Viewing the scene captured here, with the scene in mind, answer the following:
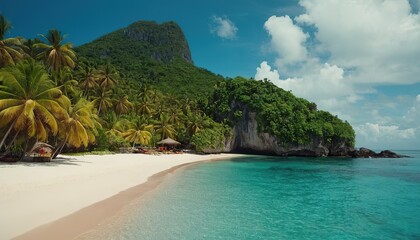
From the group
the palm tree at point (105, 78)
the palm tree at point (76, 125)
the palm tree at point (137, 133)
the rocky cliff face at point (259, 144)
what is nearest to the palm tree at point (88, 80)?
the palm tree at point (105, 78)

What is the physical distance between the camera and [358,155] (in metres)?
65.1

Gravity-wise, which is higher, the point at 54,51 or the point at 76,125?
the point at 54,51

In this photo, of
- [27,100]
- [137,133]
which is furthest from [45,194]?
[137,133]

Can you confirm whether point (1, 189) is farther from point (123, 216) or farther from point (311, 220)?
point (311, 220)

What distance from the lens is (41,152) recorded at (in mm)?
23438

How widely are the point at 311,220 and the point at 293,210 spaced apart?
176 cm

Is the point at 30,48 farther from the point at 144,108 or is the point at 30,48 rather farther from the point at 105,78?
the point at 144,108

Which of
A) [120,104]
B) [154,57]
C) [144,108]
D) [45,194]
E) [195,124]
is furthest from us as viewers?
[154,57]

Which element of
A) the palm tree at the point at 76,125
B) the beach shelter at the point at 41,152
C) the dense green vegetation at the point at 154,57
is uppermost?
the dense green vegetation at the point at 154,57

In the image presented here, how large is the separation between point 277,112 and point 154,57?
3037 inches

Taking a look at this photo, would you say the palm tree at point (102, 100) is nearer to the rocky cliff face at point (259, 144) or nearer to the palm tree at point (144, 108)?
the palm tree at point (144, 108)

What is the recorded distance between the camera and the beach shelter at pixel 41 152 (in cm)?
2234

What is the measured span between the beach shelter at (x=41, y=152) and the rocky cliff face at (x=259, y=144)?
39542 millimetres

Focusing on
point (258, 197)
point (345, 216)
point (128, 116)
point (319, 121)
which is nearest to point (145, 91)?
point (128, 116)
